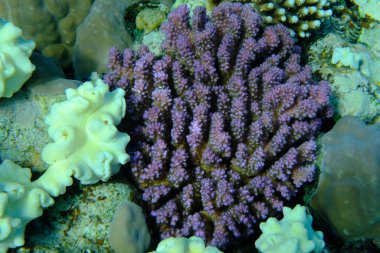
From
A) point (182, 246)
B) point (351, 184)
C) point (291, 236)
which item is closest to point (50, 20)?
point (182, 246)

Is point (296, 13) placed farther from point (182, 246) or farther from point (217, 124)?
point (182, 246)

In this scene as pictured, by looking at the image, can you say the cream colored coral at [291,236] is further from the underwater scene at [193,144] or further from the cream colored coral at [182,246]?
the cream colored coral at [182,246]

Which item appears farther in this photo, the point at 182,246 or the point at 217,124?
the point at 217,124

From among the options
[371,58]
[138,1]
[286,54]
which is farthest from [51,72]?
[371,58]

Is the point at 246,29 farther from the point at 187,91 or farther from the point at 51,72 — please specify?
the point at 51,72

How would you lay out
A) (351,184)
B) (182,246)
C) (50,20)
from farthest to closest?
(50,20), (351,184), (182,246)

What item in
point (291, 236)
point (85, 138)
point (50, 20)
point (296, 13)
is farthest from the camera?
point (50, 20)

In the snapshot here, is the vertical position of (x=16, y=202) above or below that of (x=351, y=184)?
above

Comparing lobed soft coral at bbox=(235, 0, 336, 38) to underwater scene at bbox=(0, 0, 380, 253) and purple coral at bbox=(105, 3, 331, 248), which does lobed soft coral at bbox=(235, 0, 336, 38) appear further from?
purple coral at bbox=(105, 3, 331, 248)
